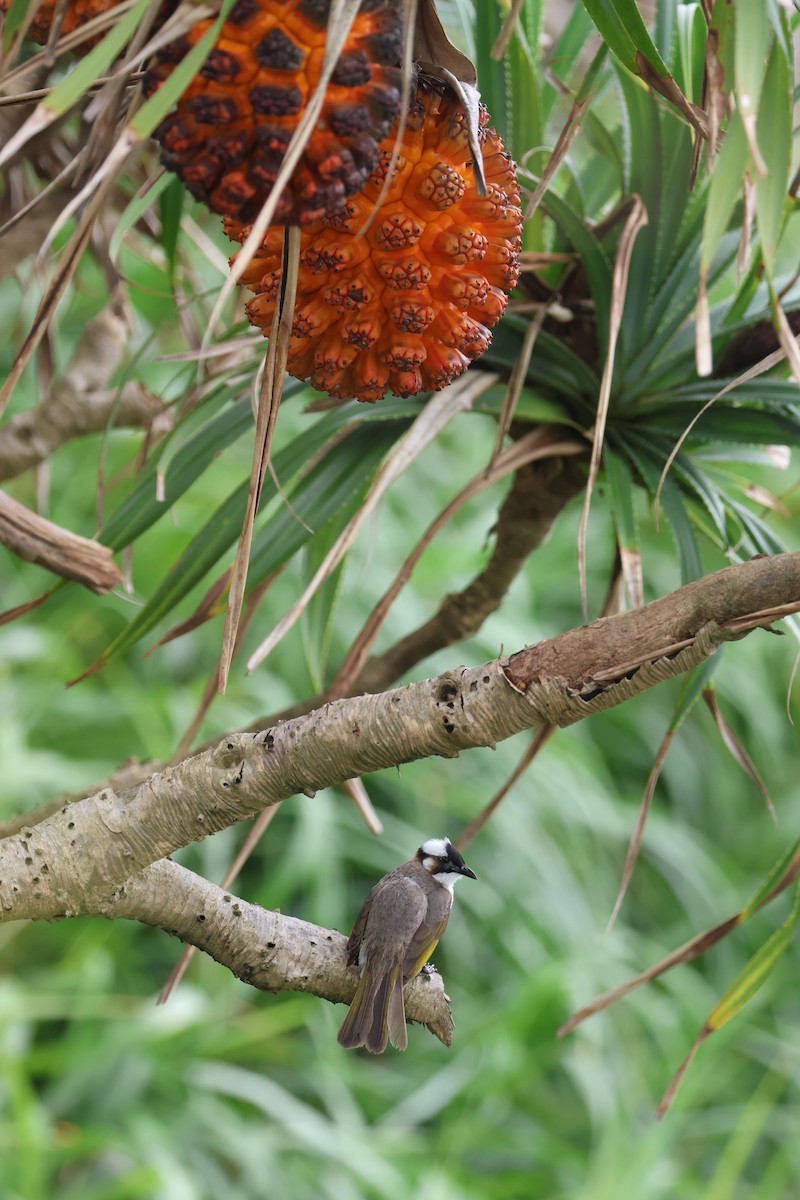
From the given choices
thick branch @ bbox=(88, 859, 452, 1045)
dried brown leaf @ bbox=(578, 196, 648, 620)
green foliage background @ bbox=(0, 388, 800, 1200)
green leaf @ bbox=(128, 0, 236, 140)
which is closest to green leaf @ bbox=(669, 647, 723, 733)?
dried brown leaf @ bbox=(578, 196, 648, 620)

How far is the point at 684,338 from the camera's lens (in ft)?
3.55

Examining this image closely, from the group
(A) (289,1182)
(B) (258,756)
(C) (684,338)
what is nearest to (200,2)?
(B) (258,756)

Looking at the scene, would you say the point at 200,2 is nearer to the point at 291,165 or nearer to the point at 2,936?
the point at 291,165

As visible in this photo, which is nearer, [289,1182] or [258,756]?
[258,756]

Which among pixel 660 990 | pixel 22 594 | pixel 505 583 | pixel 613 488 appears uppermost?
pixel 613 488

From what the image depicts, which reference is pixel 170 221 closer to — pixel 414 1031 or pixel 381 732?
pixel 381 732

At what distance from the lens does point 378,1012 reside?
741mm

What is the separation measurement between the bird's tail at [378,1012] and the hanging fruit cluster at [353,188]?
1.13ft

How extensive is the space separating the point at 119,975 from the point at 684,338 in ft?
5.83

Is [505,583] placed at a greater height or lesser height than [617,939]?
greater

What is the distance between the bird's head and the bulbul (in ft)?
0.20

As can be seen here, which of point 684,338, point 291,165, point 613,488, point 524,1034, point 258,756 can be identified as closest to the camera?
point 291,165

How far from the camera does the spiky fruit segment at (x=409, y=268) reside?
0.52 metres

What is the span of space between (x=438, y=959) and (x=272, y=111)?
7.57 ft
